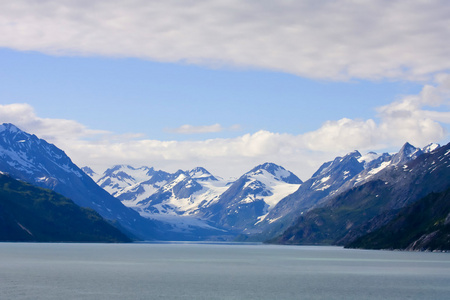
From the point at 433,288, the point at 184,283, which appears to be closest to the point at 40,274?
the point at 184,283

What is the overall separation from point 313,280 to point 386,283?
20562 millimetres

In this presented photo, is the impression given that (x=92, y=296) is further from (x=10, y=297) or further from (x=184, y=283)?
(x=184, y=283)

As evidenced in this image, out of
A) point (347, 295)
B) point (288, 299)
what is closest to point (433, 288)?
point (347, 295)

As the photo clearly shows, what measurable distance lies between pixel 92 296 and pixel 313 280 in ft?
231

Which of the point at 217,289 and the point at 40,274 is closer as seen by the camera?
the point at 217,289

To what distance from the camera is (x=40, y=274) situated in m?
189

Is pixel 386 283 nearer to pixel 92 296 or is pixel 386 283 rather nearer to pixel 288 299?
pixel 288 299

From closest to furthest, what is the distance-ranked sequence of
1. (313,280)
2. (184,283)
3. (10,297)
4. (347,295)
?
(10,297) < (347,295) < (184,283) < (313,280)

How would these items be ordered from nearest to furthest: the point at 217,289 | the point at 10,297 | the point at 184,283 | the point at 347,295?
the point at 10,297
the point at 347,295
the point at 217,289
the point at 184,283

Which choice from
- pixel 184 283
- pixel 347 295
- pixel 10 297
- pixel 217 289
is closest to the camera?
pixel 10 297

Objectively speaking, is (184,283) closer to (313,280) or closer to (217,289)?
(217,289)

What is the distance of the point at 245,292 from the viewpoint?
14700 centimetres

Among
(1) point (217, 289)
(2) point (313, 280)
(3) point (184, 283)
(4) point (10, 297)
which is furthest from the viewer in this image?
(2) point (313, 280)

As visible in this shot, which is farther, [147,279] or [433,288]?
[147,279]
